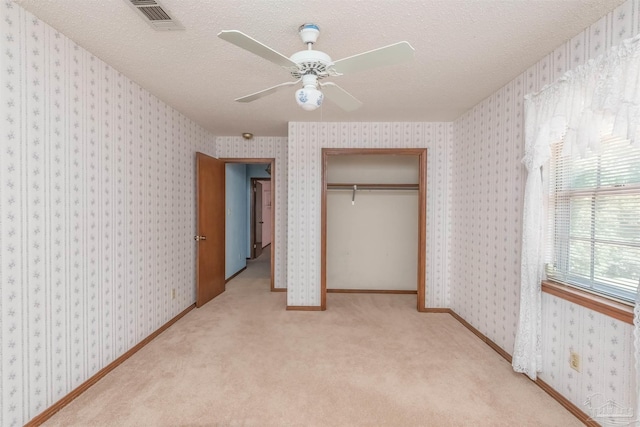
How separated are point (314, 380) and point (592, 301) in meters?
1.86

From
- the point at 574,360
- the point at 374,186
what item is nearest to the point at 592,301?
the point at 574,360

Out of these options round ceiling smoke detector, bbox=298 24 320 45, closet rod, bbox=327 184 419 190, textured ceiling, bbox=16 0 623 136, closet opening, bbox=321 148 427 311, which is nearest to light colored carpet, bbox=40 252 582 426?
closet opening, bbox=321 148 427 311

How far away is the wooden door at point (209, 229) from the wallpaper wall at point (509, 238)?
3.18 meters

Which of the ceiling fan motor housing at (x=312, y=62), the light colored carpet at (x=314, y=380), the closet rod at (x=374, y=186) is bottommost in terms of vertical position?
the light colored carpet at (x=314, y=380)

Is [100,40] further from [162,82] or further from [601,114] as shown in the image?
[601,114]

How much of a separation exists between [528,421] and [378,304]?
7.47ft

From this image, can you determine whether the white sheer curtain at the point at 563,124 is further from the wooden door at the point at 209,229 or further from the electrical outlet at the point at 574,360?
the wooden door at the point at 209,229

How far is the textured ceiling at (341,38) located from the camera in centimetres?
163

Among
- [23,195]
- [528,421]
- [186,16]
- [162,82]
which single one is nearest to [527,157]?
[528,421]

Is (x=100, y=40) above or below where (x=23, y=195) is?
above

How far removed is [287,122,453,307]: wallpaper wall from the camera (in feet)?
12.5

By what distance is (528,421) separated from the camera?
1854 mm

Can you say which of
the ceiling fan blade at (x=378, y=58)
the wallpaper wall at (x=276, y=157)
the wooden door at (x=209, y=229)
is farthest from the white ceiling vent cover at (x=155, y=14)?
the wallpaper wall at (x=276, y=157)

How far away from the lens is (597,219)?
6.04 feet
